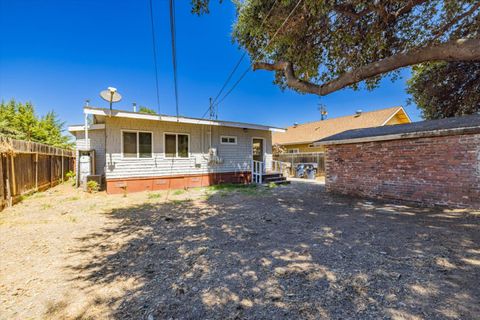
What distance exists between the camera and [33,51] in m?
8.81

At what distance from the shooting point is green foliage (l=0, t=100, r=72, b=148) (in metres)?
17.6

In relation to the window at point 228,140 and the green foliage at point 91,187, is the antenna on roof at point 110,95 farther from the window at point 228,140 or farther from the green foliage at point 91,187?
the window at point 228,140

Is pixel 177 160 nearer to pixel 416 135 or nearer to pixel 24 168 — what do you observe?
pixel 24 168

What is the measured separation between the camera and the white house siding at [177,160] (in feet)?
26.8

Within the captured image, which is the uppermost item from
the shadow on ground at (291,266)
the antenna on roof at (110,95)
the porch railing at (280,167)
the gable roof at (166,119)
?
the antenna on roof at (110,95)

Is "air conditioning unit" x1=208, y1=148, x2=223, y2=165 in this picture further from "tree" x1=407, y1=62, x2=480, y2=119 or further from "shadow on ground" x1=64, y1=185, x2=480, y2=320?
"tree" x1=407, y1=62, x2=480, y2=119

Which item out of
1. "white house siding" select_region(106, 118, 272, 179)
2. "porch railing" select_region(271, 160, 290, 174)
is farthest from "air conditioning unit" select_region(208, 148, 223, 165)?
"porch railing" select_region(271, 160, 290, 174)

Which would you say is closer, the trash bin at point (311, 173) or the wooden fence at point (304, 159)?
the trash bin at point (311, 173)

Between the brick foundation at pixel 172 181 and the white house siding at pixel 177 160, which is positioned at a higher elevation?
the white house siding at pixel 177 160

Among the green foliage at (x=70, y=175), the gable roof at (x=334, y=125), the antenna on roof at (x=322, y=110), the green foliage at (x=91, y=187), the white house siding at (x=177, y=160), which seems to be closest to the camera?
the white house siding at (x=177, y=160)

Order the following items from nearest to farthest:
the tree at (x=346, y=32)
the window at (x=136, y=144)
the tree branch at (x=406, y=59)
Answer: the tree branch at (x=406, y=59) → the tree at (x=346, y=32) → the window at (x=136, y=144)

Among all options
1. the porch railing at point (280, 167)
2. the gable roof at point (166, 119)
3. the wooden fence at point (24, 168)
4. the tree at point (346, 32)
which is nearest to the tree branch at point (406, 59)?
the tree at point (346, 32)

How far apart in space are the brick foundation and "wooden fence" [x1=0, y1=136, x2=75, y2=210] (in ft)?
8.05

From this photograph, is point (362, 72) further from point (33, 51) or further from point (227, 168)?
point (33, 51)
